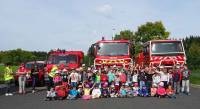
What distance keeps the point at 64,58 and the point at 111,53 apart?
3.66 meters

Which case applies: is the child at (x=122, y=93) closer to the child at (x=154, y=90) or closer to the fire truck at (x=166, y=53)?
the child at (x=154, y=90)

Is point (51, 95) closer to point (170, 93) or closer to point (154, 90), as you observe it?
point (154, 90)

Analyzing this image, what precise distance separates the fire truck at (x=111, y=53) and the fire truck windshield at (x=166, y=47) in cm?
208

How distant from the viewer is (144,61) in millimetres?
32281

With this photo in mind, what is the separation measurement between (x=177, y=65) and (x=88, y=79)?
5485 mm

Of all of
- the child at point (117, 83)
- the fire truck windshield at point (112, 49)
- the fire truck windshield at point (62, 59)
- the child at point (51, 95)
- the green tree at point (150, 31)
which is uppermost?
the green tree at point (150, 31)

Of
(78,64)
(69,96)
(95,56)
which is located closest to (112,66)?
(95,56)

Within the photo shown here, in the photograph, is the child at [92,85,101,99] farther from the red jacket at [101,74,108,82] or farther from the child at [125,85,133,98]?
the child at [125,85,133,98]

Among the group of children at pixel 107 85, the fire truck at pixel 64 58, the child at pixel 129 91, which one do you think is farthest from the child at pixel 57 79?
the fire truck at pixel 64 58

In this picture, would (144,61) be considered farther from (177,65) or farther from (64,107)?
(64,107)

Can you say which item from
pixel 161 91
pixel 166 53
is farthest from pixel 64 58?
pixel 161 91

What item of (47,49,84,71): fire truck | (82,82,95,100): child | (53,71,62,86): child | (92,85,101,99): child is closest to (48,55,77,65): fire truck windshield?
(47,49,84,71): fire truck

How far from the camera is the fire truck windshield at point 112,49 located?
28.4 metres

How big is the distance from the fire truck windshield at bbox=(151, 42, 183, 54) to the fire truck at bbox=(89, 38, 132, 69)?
2.08 meters
